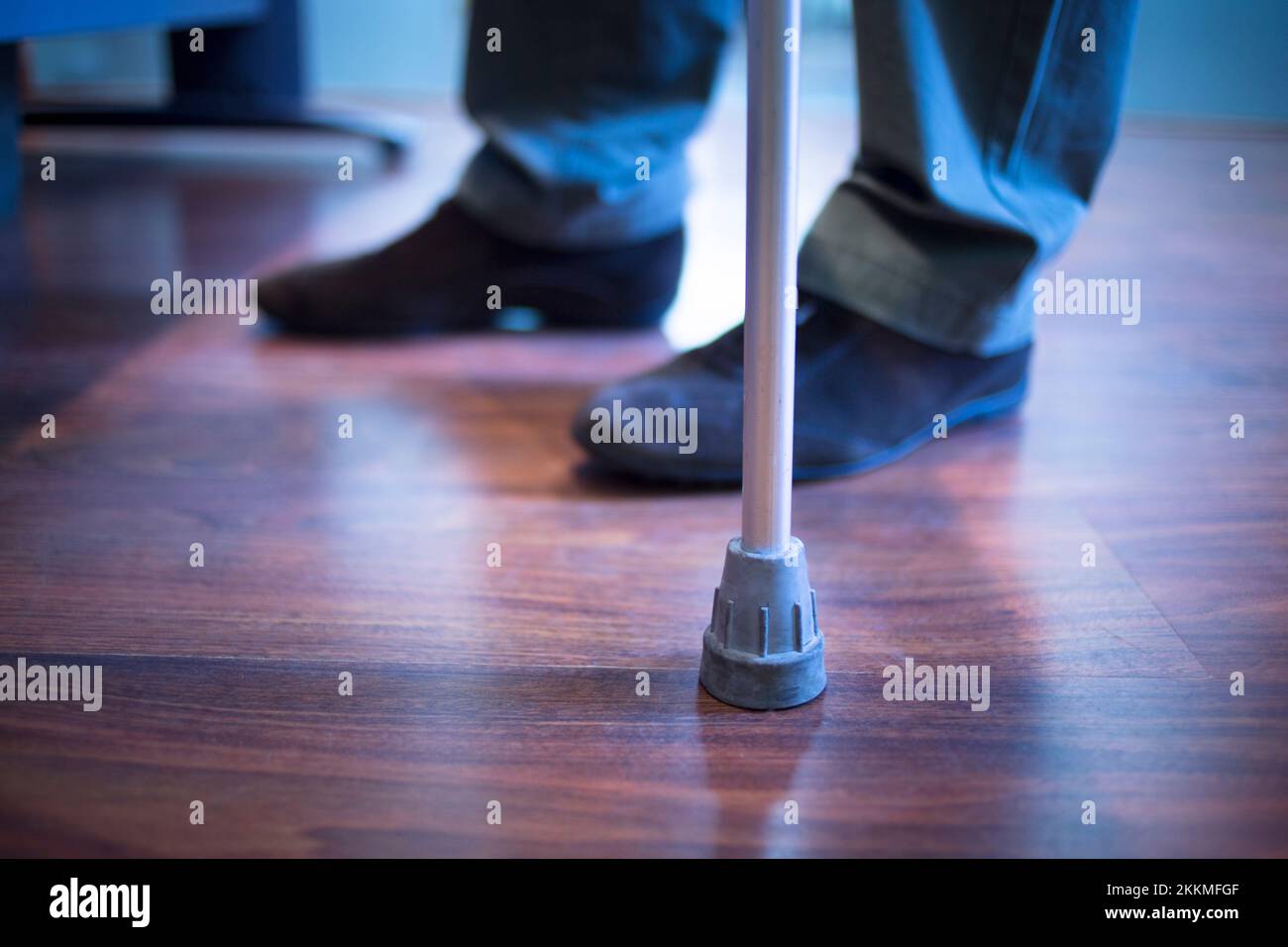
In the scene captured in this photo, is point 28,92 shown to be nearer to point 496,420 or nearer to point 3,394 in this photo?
point 3,394

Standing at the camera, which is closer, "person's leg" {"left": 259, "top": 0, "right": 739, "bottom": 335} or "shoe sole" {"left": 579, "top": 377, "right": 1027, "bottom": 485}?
"shoe sole" {"left": 579, "top": 377, "right": 1027, "bottom": 485}

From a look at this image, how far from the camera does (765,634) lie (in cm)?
52

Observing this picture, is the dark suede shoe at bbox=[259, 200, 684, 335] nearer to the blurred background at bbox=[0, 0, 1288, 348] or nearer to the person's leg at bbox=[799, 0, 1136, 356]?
the blurred background at bbox=[0, 0, 1288, 348]

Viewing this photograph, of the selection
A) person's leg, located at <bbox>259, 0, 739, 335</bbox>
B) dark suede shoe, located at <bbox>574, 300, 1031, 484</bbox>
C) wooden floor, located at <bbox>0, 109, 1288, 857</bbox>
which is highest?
person's leg, located at <bbox>259, 0, 739, 335</bbox>

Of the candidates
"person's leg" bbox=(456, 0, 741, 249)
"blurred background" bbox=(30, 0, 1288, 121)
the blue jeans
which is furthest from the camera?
"blurred background" bbox=(30, 0, 1288, 121)

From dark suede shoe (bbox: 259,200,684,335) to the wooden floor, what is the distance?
0.04m

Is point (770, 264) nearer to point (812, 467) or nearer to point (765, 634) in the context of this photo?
point (765, 634)

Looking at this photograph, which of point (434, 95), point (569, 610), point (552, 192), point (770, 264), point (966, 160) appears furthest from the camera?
point (434, 95)

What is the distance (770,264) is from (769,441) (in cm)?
7

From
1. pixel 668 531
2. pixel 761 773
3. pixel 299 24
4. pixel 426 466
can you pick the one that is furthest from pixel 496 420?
pixel 299 24

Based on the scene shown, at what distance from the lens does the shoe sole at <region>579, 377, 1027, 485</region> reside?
0.78m

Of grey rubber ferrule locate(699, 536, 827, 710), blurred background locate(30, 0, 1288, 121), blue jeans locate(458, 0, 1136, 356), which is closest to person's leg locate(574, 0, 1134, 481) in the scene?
blue jeans locate(458, 0, 1136, 356)

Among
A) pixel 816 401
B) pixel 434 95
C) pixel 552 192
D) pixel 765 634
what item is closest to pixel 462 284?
pixel 552 192

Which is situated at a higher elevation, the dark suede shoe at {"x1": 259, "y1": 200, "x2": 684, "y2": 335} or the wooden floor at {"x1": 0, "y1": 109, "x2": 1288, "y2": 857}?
the dark suede shoe at {"x1": 259, "y1": 200, "x2": 684, "y2": 335}
